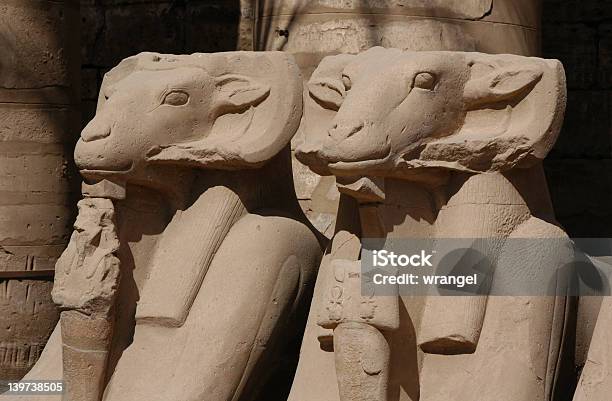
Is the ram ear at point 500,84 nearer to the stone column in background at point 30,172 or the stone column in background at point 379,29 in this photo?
the stone column in background at point 379,29

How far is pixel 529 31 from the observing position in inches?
299

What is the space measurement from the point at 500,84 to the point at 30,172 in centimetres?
381

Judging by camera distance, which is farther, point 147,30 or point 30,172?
point 147,30

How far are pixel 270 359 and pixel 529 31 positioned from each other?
249 cm

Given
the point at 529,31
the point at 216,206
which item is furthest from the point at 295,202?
the point at 529,31

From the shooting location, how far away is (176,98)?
5855mm

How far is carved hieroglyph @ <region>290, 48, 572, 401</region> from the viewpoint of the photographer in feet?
17.1

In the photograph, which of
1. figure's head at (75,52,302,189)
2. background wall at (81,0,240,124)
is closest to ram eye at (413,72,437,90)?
figure's head at (75,52,302,189)

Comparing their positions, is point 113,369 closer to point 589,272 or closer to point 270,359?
point 270,359

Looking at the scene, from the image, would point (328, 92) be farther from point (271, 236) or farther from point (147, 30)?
point (147, 30)

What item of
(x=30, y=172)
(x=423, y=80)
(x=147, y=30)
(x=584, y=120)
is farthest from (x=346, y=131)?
(x=147, y=30)

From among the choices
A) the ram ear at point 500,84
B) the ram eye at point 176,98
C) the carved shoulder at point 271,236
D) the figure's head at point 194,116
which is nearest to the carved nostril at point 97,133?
the figure's head at point 194,116

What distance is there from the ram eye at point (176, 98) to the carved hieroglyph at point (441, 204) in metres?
0.60

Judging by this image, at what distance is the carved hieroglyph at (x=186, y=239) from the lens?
18.7ft
